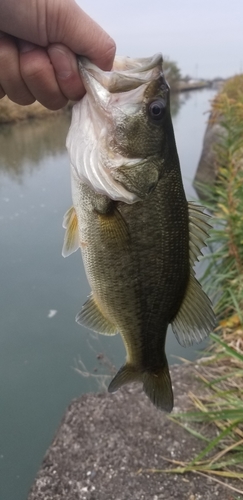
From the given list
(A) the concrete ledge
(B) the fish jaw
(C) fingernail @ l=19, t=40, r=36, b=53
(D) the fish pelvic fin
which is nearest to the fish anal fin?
(D) the fish pelvic fin

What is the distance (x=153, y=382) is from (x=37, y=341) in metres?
2.91

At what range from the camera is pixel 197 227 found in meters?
1.38

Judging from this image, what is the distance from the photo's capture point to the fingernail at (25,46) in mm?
1381

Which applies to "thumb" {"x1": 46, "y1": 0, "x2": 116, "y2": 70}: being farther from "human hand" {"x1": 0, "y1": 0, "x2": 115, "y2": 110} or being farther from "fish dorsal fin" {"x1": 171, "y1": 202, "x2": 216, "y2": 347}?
"fish dorsal fin" {"x1": 171, "y1": 202, "x2": 216, "y2": 347}

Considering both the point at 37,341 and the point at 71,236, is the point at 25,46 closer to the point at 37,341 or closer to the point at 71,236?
the point at 71,236

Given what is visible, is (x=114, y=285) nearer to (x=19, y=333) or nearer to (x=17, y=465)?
(x=17, y=465)

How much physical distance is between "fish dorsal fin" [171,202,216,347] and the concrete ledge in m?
1.31

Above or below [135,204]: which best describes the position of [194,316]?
below

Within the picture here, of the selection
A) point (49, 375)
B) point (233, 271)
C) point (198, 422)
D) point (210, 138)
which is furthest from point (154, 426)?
point (210, 138)

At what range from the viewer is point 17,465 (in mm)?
3123

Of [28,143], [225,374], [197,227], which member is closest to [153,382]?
[197,227]

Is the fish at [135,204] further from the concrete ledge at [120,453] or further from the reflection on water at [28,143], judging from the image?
→ the reflection on water at [28,143]

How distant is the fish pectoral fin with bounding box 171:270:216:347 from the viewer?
140 centimetres

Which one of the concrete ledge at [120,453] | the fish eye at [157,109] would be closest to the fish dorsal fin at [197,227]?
the fish eye at [157,109]
